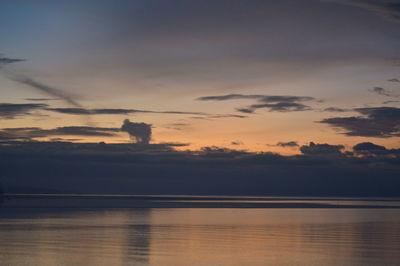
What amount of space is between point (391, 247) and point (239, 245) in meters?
9.69

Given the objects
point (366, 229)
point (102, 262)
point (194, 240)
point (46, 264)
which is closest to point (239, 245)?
point (194, 240)

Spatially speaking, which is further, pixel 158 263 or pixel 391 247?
pixel 391 247

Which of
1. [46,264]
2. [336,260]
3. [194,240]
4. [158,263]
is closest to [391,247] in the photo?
[336,260]

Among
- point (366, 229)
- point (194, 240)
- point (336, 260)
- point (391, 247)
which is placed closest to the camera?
point (336, 260)

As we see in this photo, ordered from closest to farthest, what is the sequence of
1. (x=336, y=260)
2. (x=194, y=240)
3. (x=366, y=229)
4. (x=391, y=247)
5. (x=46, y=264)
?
(x=46, y=264) < (x=336, y=260) < (x=391, y=247) < (x=194, y=240) < (x=366, y=229)

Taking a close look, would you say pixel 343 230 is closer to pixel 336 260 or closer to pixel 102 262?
pixel 336 260

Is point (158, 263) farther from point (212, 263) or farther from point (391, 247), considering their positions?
point (391, 247)

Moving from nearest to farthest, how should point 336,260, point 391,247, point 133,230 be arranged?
point 336,260
point 391,247
point 133,230

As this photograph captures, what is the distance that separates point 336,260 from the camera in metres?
30.0

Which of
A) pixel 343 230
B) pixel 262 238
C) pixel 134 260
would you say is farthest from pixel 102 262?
pixel 343 230

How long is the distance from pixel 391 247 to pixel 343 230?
13468 mm

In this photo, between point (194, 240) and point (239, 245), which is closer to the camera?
point (239, 245)

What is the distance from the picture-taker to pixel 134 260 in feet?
94.8

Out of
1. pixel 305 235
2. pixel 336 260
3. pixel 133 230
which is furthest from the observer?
pixel 133 230
